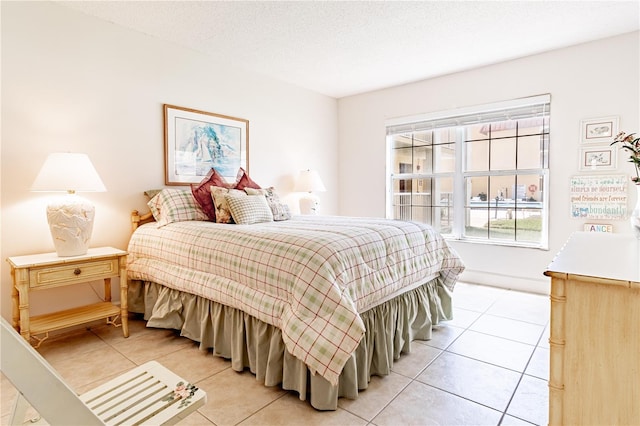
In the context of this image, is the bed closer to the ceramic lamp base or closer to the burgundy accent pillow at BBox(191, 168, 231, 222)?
the burgundy accent pillow at BBox(191, 168, 231, 222)

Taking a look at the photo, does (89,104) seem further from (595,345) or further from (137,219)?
(595,345)

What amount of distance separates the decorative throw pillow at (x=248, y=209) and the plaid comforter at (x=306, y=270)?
1.08ft

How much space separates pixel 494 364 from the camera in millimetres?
2123

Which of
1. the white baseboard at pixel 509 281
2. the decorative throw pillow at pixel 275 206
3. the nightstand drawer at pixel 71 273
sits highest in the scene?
the decorative throw pillow at pixel 275 206

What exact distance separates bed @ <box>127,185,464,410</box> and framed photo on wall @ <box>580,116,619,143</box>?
187 cm

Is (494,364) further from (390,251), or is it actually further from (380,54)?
(380,54)

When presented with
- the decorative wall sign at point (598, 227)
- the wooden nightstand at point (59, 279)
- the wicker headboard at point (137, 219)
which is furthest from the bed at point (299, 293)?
the decorative wall sign at point (598, 227)

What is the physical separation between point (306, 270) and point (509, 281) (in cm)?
294

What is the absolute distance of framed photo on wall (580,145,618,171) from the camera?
3.11 m

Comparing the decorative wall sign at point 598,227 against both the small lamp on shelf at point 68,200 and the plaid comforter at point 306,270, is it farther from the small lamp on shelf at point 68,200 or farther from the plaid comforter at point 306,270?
the small lamp on shelf at point 68,200

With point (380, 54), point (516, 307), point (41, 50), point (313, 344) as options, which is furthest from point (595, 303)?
point (41, 50)

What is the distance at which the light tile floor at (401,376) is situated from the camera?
5.42 feet

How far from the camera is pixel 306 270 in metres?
1.71

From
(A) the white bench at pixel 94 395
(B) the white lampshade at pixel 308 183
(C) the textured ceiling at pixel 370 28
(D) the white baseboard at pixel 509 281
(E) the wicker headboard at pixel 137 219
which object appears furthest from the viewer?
(B) the white lampshade at pixel 308 183
